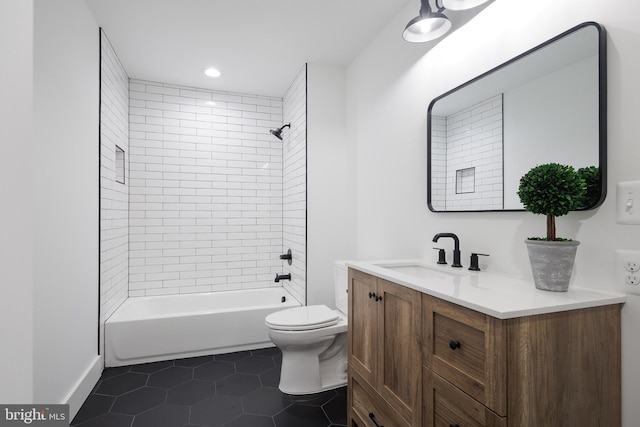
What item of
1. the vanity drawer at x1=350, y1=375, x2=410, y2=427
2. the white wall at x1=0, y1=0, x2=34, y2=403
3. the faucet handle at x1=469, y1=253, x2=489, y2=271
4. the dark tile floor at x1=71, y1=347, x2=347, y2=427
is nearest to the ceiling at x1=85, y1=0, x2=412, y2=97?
the white wall at x1=0, y1=0, x2=34, y2=403

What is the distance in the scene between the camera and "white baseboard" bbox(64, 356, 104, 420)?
6.44ft

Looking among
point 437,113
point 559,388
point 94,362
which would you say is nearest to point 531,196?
point 559,388

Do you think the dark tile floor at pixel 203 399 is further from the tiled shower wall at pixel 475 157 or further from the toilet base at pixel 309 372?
the tiled shower wall at pixel 475 157

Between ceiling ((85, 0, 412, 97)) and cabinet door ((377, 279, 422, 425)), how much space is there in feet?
6.27

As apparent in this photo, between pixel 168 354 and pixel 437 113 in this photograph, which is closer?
pixel 437 113

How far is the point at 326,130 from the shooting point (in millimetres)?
3098

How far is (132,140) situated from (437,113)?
3069mm

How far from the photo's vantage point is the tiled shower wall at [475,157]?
1555mm

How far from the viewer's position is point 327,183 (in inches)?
122

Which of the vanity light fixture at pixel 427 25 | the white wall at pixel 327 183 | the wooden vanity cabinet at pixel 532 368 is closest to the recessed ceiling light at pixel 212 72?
the white wall at pixel 327 183

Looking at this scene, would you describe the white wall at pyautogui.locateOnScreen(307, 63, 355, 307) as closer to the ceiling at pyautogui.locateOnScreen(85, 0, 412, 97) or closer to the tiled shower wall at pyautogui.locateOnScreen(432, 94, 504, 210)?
the ceiling at pyautogui.locateOnScreen(85, 0, 412, 97)

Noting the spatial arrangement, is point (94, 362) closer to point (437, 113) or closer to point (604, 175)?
point (437, 113)

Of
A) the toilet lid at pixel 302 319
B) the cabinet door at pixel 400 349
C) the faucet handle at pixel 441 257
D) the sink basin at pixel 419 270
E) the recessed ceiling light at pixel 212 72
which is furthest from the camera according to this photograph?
the recessed ceiling light at pixel 212 72

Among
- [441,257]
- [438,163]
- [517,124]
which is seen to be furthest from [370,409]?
[517,124]
